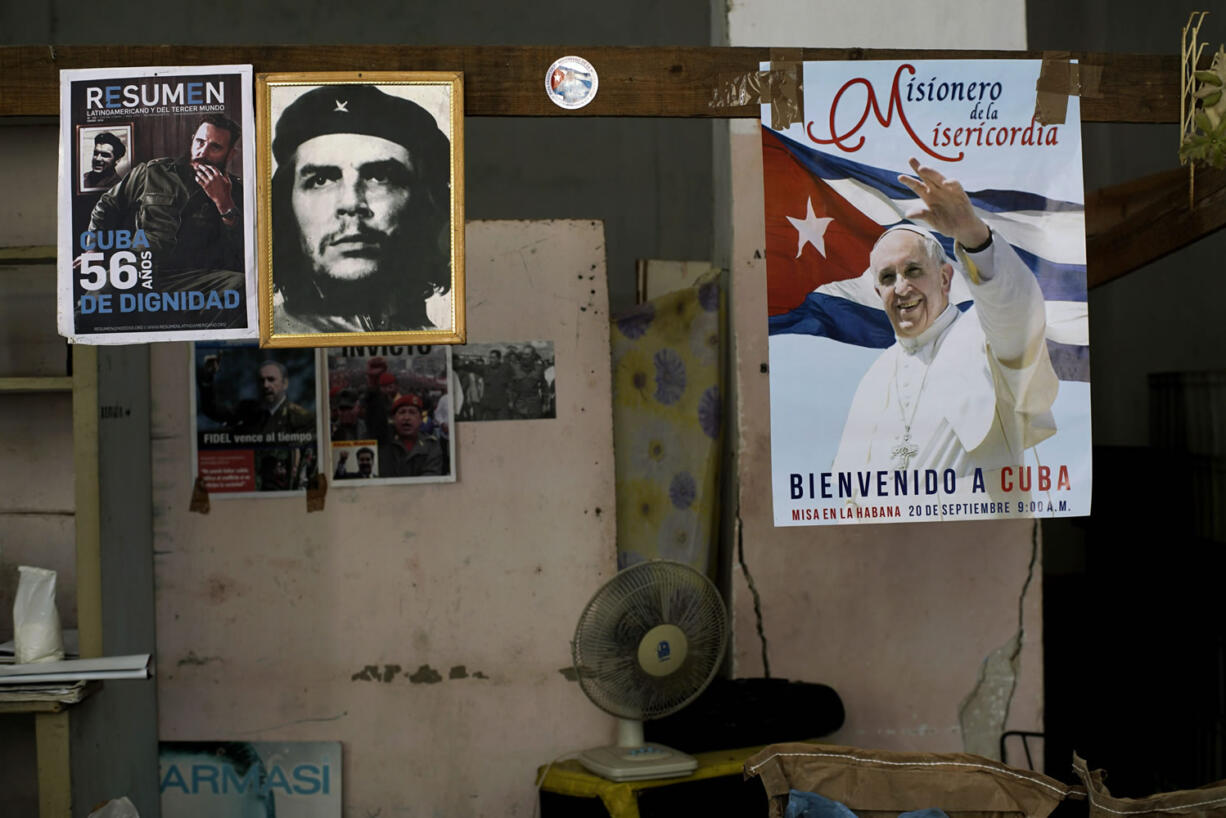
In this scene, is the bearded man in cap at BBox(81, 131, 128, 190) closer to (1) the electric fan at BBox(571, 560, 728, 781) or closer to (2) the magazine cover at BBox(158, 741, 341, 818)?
(1) the electric fan at BBox(571, 560, 728, 781)

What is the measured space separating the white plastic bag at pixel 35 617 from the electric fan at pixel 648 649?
4.43 ft

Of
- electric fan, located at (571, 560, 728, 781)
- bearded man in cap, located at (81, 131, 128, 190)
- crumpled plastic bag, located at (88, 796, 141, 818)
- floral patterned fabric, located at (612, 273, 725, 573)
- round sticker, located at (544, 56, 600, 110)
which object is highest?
round sticker, located at (544, 56, 600, 110)

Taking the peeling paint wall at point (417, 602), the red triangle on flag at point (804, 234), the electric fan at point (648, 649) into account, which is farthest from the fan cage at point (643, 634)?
the red triangle on flag at point (804, 234)

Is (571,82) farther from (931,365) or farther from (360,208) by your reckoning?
(931,365)

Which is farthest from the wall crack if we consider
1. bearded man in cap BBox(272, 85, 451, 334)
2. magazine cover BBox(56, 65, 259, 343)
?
magazine cover BBox(56, 65, 259, 343)

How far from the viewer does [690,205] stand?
22.9 feet

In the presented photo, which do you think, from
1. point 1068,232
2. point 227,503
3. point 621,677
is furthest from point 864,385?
point 227,503

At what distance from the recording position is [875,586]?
3855 millimetres

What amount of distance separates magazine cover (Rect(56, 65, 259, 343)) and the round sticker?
0.63m

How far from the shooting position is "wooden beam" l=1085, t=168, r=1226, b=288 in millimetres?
2963

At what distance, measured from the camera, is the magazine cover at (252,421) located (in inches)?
142

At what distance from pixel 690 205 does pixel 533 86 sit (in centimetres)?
468

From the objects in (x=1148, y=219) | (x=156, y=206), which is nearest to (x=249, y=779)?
(x=156, y=206)

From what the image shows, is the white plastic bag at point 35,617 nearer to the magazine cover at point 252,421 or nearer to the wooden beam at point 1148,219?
the magazine cover at point 252,421
